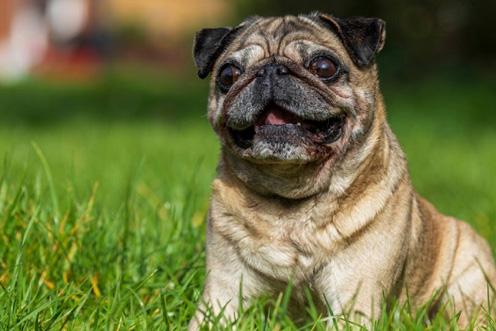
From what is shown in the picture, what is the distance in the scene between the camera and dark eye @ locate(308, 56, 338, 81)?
13.9 feet

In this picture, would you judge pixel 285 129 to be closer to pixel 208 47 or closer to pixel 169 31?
pixel 208 47

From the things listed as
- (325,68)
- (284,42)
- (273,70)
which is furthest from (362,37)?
(273,70)

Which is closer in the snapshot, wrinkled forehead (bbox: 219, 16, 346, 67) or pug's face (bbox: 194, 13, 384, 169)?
pug's face (bbox: 194, 13, 384, 169)

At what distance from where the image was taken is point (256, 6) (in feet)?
68.7

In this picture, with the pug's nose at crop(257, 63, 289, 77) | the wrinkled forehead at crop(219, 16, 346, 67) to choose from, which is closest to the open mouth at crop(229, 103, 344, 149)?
the pug's nose at crop(257, 63, 289, 77)

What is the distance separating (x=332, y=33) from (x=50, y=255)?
5.47 ft

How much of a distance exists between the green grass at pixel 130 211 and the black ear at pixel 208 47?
0.83m

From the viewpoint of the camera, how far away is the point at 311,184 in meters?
4.23

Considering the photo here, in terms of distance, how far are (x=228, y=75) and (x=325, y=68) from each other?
441mm

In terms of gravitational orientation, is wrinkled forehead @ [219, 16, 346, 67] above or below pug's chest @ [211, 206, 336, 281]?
above

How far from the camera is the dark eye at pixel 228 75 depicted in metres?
4.35

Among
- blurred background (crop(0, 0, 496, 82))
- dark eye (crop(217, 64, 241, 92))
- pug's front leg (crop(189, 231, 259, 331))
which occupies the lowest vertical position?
blurred background (crop(0, 0, 496, 82))

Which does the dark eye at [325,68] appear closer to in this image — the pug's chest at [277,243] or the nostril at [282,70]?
the nostril at [282,70]

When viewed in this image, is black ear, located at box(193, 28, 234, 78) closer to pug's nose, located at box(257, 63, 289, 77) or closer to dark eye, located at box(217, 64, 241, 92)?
dark eye, located at box(217, 64, 241, 92)
